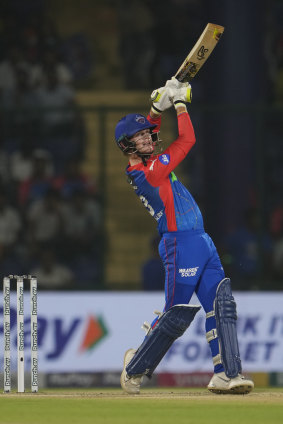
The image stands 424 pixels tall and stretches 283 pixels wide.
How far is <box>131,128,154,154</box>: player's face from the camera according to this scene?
8.76 metres

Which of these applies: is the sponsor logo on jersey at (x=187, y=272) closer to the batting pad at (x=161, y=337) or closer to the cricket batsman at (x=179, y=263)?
the cricket batsman at (x=179, y=263)

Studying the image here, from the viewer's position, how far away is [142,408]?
7.87 metres

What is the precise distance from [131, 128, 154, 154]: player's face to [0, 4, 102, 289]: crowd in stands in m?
4.41

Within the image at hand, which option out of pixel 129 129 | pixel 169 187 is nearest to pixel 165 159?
pixel 169 187

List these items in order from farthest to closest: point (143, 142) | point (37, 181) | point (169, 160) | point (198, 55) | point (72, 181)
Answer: point (72, 181) < point (37, 181) < point (198, 55) < point (143, 142) < point (169, 160)

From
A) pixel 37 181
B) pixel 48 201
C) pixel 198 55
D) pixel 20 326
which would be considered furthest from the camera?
pixel 37 181

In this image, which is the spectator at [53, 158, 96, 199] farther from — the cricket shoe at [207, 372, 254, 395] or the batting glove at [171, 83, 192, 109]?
the cricket shoe at [207, 372, 254, 395]

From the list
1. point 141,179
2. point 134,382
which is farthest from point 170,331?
point 141,179

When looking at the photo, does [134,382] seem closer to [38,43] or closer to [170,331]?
[170,331]

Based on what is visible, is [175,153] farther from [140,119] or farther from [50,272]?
[50,272]

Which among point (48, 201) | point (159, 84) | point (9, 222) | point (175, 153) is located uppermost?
point (159, 84)

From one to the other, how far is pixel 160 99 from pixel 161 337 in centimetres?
175

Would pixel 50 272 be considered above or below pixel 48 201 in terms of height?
below

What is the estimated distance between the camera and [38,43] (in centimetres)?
1656
